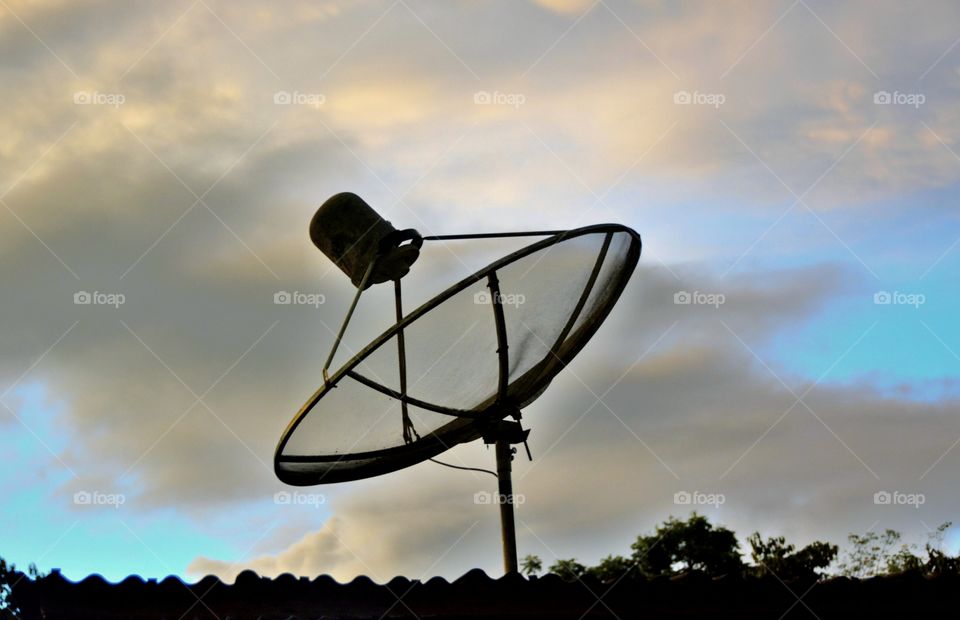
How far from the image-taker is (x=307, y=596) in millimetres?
6445

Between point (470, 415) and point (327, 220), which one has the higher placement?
point (327, 220)

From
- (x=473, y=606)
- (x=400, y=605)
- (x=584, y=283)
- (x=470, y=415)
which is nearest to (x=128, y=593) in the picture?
(x=400, y=605)

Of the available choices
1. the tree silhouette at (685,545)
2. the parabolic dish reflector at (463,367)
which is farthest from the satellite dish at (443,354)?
the tree silhouette at (685,545)

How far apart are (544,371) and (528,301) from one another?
1.81ft

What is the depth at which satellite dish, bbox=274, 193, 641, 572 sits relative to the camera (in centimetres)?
775

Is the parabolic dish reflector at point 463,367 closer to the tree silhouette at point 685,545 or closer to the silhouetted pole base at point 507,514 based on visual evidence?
the silhouetted pole base at point 507,514

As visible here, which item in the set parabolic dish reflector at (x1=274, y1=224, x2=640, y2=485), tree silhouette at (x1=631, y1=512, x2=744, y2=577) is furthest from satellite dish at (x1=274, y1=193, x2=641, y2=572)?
tree silhouette at (x1=631, y1=512, x2=744, y2=577)

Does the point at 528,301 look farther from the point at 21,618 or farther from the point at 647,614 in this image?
the point at 21,618

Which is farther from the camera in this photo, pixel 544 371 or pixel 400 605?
pixel 544 371

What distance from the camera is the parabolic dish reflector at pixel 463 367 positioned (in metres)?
7.74

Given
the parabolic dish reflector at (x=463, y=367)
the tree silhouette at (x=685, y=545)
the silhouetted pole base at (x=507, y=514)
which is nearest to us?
the silhouetted pole base at (x=507, y=514)

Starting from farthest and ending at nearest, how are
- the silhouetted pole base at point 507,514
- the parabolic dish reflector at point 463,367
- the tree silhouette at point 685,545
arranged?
the tree silhouette at point 685,545 → the parabolic dish reflector at point 463,367 → the silhouetted pole base at point 507,514

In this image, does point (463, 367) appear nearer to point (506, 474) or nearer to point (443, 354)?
point (443, 354)

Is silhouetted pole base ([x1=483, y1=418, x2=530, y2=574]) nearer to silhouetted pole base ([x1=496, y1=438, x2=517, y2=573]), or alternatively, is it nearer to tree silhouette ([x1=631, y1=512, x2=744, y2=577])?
silhouetted pole base ([x1=496, y1=438, x2=517, y2=573])
